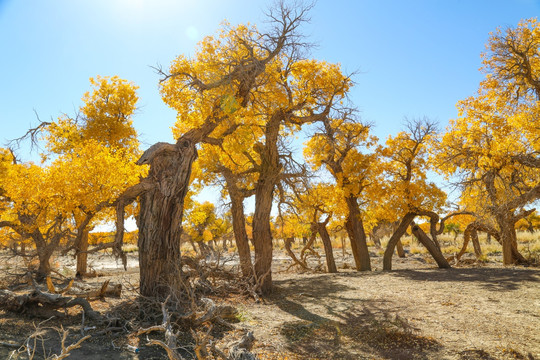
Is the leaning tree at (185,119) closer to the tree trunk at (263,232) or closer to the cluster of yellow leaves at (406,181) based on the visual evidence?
the tree trunk at (263,232)

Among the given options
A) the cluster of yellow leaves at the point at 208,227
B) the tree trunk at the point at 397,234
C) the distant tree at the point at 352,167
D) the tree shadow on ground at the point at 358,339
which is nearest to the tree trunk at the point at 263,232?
the tree shadow on ground at the point at 358,339

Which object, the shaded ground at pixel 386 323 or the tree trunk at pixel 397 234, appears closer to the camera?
the shaded ground at pixel 386 323

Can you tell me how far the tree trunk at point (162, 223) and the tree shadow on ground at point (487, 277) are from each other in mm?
7933

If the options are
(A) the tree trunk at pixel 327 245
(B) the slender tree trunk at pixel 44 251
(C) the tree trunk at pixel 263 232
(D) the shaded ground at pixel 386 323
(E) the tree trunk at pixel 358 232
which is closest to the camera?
(D) the shaded ground at pixel 386 323

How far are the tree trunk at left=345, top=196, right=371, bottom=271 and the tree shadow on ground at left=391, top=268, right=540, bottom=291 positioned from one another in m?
2.67

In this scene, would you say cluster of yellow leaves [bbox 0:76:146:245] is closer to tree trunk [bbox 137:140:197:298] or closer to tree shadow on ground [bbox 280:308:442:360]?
tree trunk [bbox 137:140:197:298]

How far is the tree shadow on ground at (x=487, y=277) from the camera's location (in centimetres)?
991

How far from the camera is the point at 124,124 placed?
1480 cm

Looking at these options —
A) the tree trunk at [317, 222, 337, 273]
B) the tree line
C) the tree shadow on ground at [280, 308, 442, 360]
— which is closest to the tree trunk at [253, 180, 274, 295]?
the tree line

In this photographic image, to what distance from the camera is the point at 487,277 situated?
1125 centimetres

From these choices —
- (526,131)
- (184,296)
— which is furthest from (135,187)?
(526,131)

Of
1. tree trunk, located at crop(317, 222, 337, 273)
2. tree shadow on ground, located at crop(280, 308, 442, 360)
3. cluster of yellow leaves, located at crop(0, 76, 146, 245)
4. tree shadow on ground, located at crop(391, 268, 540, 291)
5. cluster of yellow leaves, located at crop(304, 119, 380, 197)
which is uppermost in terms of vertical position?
cluster of yellow leaves, located at crop(304, 119, 380, 197)

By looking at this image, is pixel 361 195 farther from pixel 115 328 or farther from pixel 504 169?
pixel 115 328

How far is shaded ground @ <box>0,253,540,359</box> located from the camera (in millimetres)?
5301
